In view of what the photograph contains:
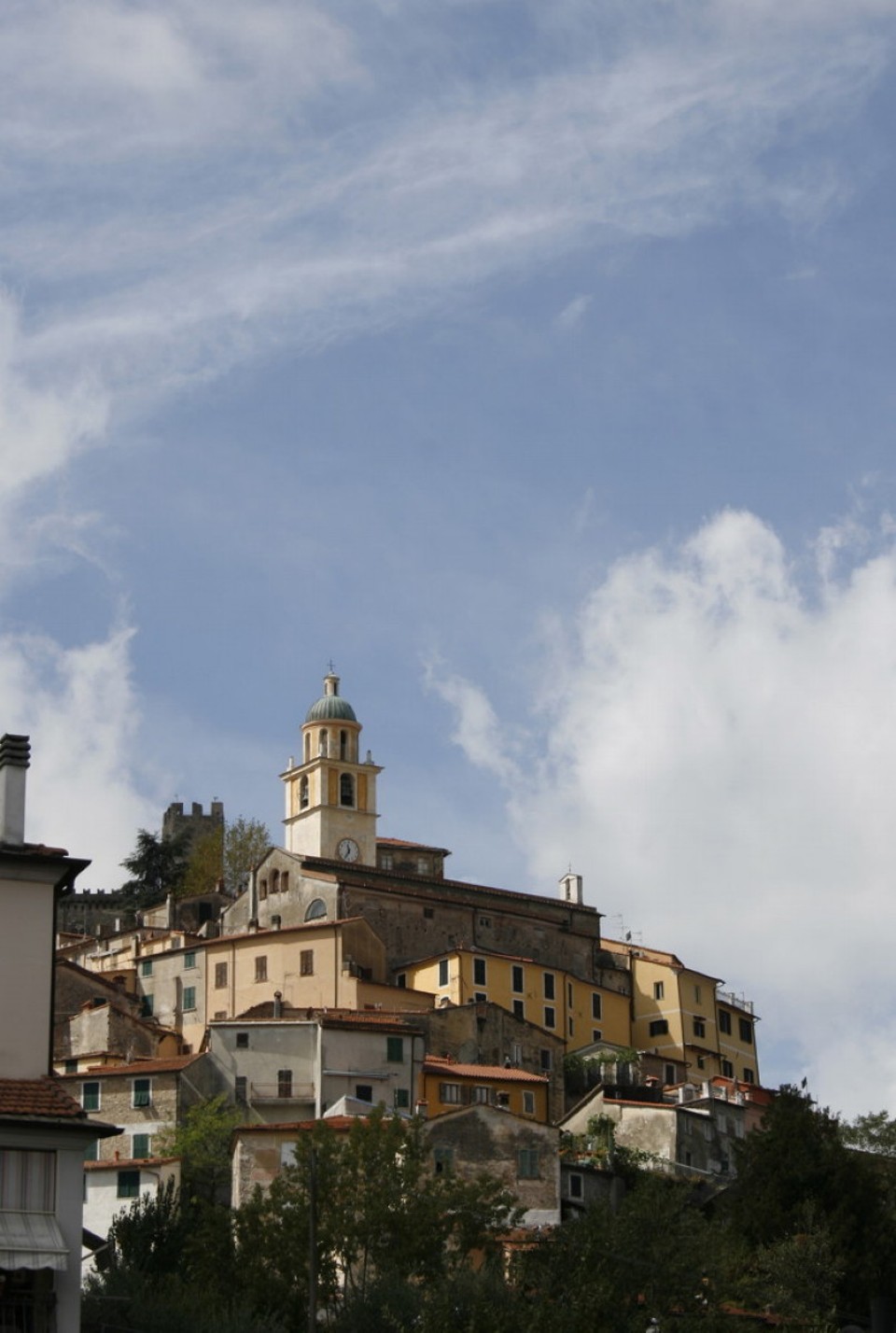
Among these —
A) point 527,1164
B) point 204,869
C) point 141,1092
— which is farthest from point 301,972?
point 204,869

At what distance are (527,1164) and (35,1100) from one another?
36.4 m

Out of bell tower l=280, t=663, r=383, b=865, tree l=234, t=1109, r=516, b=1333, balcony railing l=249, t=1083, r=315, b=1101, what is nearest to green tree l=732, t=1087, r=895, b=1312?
tree l=234, t=1109, r=516, b=1333

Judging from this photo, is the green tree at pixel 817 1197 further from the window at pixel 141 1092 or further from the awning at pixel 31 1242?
the awning at pixel 31 1242

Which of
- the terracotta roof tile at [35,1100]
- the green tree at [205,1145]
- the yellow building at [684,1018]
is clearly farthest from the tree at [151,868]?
the terracotta roof tile at [35,1100]

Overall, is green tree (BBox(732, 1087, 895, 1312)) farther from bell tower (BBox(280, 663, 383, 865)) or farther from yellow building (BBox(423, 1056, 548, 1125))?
bell tower (BBox(280, 663, 383, 865))

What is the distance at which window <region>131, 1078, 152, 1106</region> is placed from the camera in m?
67.3

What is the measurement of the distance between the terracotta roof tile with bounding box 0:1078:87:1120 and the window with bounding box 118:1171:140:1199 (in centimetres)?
3505

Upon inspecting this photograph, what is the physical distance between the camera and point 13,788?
28.8 m

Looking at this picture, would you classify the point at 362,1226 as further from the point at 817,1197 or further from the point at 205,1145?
the point at 205,1145

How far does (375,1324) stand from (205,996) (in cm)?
4392

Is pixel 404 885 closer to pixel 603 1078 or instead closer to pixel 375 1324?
pixel 603 1078

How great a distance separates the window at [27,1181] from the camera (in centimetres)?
→ 2591

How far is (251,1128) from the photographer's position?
5819 centimetres

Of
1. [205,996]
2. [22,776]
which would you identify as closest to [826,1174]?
[205,996]
